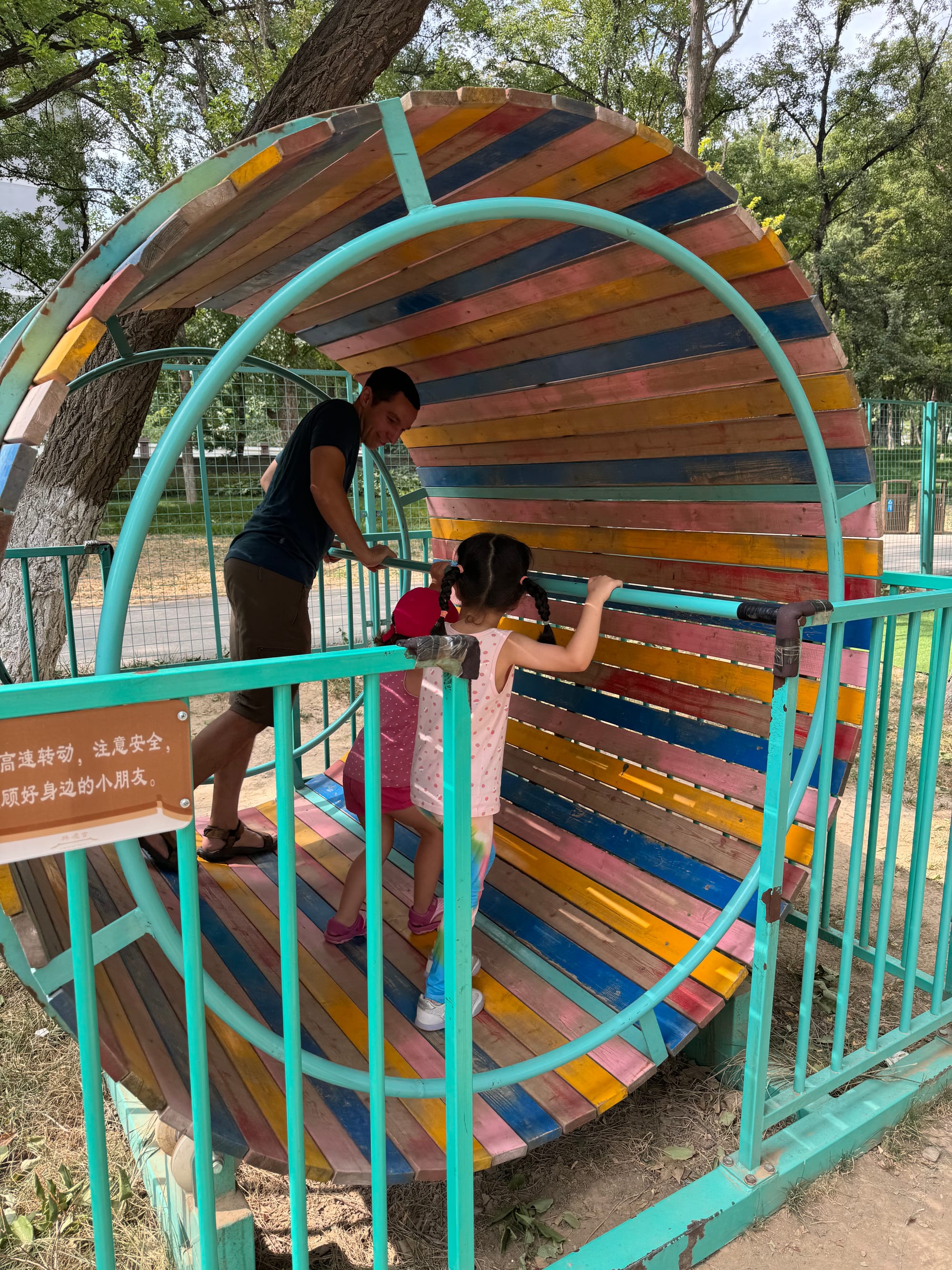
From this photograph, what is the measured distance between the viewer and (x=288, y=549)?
346 cm

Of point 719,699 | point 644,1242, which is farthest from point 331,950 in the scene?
point 719,699

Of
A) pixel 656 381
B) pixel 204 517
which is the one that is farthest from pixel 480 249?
pixel 204 517

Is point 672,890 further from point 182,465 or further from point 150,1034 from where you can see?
point 182,465

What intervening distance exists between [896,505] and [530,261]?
14181mm

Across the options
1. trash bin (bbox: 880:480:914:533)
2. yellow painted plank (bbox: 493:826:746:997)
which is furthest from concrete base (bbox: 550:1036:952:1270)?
trash bin (bbox: 880:480:914:533)

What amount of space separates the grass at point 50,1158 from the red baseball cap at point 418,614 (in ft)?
6.08

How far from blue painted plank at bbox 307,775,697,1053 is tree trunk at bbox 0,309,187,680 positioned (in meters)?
3.30

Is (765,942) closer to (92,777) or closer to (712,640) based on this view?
(712,640)

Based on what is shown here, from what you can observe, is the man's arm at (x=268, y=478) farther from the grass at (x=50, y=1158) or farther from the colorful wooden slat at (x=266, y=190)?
the grass at (x=50, y=1158)

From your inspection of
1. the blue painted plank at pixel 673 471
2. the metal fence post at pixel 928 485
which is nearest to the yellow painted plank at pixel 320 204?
the blue painted plank at pixel 673 471

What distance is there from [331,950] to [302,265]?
2.52 metres

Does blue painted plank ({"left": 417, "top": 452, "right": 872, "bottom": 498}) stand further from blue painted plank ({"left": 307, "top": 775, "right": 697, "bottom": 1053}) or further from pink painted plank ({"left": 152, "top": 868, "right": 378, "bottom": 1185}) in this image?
pink painted plank ({"left": 152, "top": 868, "right": 378, "bottom": 1185})

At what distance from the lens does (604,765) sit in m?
3.81

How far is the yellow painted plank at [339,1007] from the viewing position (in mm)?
2426
